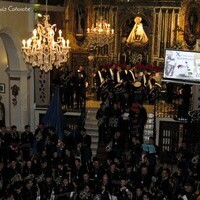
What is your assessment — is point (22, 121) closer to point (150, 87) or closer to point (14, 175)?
point (150, 87)

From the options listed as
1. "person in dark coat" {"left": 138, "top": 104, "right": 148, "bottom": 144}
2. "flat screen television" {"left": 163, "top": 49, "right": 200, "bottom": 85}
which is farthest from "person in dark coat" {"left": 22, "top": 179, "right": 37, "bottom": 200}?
"flat screen television" {"left": 163, "top": 49, "right": 200, "bottom": 85}

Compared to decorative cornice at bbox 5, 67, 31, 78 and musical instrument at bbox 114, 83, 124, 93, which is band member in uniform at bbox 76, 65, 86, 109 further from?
decorative cornice at bbox 5, 67, 31, 78

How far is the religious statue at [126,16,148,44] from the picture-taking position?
25.6 m

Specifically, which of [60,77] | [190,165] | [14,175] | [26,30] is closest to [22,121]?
[60,77]

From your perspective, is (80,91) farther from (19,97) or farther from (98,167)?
(98,167)

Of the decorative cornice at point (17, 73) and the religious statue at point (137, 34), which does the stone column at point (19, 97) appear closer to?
the decorative cornice at point (17, 73)

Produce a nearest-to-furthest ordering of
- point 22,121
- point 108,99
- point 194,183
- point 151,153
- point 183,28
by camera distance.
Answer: point 194,183 < point 151,153 < point 108,99 < point 22,121 < point 183,28

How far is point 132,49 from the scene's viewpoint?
26.4m

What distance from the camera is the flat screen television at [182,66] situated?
1939 cm

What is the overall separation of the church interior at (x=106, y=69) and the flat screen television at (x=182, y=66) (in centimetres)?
4

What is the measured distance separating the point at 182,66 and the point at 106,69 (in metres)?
4.03

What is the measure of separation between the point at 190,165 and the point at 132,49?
12.4 m

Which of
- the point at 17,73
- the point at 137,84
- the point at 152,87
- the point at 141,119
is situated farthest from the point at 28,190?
the point at 152,87

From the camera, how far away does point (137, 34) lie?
25.7m
